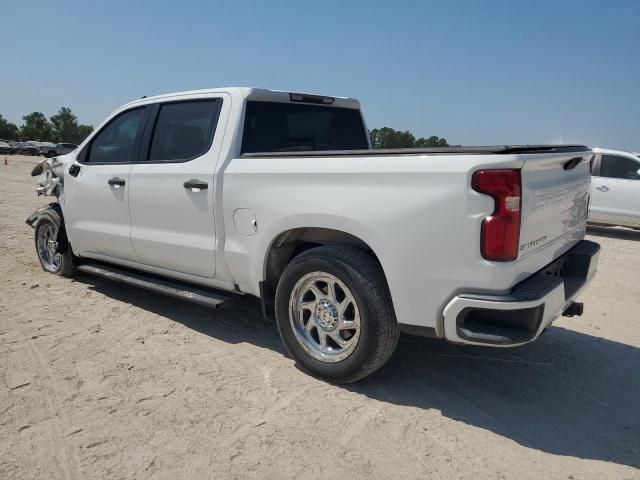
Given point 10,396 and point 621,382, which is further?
point 621,382

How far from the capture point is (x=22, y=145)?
56.9 metres

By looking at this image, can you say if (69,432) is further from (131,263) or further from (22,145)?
(22,145)

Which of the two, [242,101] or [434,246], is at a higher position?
[242,101]

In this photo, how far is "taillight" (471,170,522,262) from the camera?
8.83ft

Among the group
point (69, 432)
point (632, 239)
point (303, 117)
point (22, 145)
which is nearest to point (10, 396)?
point (69, 432)

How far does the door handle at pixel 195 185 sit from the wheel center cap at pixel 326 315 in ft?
4.24

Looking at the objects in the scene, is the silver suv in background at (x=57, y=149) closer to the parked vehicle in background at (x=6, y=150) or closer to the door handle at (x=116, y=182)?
the parked vehicle in background at (x=6, y=150)

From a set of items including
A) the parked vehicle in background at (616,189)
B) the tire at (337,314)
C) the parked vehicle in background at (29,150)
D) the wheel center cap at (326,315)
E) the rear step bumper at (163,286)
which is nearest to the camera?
the tire at (337,314)

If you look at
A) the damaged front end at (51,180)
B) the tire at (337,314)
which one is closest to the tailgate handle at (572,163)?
the tire at (337,314)

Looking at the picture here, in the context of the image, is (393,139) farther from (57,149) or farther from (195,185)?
(57,149)

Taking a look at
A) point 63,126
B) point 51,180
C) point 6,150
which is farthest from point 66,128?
point 51,180

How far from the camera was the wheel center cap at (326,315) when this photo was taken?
Answer: 3441mm

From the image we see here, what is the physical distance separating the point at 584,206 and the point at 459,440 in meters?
2.09

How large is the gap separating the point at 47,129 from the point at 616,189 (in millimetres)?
102968
